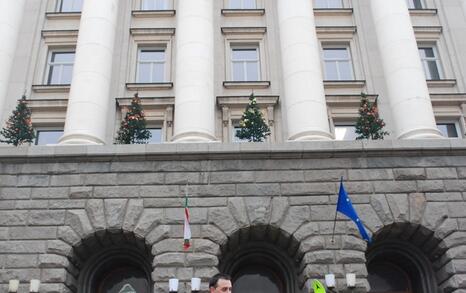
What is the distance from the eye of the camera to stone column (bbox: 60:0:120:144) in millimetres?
15969

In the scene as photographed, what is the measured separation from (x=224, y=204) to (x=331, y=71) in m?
8.16

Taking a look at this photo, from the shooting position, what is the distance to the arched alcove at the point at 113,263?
14.3m

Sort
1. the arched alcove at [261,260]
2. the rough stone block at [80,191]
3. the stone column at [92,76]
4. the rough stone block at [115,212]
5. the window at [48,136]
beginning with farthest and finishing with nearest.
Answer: the window at [48,136], the stone column at [92,76], the rough stone block at [80,191], the arched alcove at [261,260], the rough stone block at [115,212]

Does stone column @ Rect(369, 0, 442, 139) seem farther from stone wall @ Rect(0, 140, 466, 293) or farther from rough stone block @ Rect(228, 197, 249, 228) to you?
rough stone block @ Rect(228, 197, 249, 228)

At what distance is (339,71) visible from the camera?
20.1 m

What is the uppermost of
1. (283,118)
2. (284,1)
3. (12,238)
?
(284,1)

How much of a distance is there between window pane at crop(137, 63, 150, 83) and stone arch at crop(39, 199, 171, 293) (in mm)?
6596

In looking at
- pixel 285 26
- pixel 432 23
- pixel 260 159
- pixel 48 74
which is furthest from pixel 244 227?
pixel 432 23

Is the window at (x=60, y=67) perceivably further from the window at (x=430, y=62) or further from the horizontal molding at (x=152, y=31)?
the window at (x=430, y=62)

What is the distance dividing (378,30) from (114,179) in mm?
10348

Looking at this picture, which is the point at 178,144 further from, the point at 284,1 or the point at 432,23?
the point at 432,23

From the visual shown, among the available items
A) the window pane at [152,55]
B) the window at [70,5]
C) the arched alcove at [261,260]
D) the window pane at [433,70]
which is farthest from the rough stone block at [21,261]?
the window pane at [433,70]

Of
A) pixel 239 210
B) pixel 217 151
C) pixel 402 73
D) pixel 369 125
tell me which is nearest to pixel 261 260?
pixel 239 210

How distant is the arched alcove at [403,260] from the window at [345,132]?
4897mm
